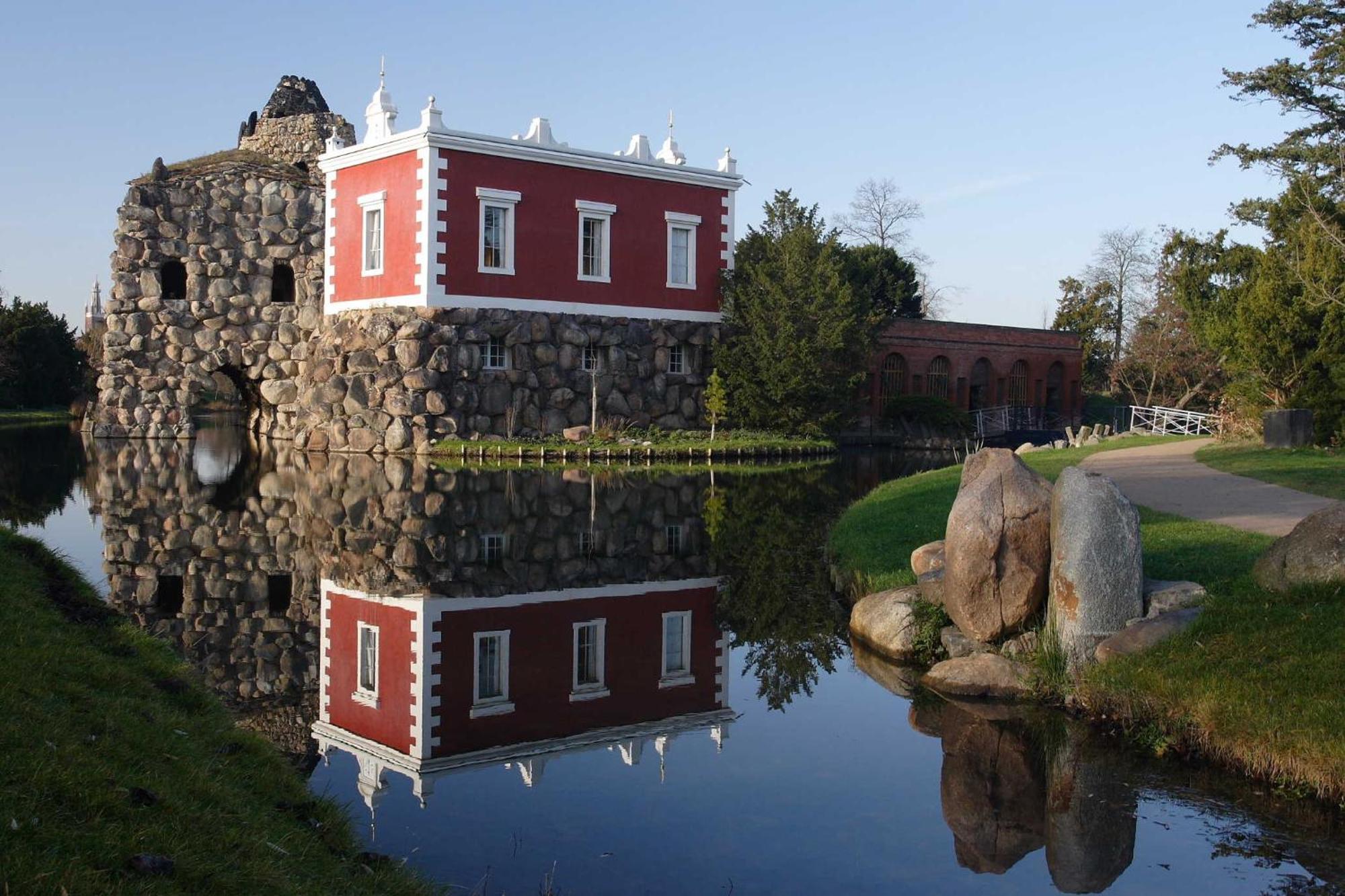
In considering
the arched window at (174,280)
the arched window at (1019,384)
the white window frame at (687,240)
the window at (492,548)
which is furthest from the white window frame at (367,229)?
the arched window at (1019,384)

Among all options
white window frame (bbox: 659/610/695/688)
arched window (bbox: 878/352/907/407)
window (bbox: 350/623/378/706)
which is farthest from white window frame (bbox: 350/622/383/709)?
arched window (bbox: 878/352/907/407)

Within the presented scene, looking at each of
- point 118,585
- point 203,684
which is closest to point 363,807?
A: point 203,684

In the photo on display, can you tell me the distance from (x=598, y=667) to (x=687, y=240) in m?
25.8

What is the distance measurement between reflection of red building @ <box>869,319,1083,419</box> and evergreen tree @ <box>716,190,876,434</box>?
8.23 meters

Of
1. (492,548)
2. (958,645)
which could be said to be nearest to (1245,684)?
(958,645)

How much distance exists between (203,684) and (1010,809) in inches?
204

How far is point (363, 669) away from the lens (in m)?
9.76

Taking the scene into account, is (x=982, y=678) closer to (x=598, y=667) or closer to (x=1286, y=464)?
(x=598, y=667)

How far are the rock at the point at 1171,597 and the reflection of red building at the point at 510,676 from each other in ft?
11.1

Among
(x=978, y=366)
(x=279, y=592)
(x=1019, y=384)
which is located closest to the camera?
(x=279, y=592)

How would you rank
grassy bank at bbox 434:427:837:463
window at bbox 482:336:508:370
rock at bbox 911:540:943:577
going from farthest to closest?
window at bbox 482:336:508:370, grassy bank at bbox 434:427:837:463, rock at bbox 911:540:943:577

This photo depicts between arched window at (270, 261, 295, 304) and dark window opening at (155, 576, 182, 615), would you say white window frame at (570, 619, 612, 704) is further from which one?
arched window at (270, 261, 295, 304)

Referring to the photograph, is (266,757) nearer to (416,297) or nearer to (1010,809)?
(1010,809)

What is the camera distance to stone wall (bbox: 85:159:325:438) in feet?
116
